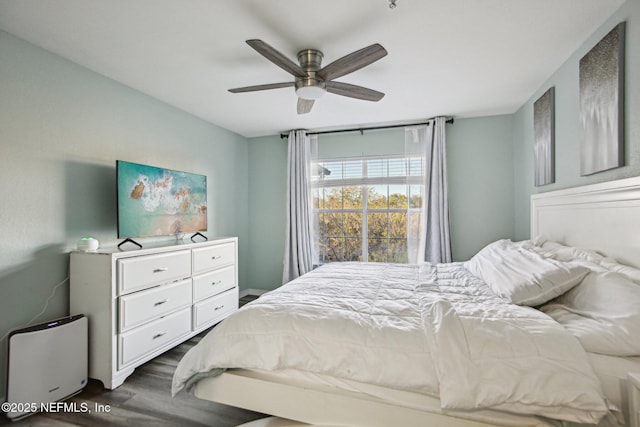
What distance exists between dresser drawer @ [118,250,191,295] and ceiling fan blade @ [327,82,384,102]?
6.64 ft

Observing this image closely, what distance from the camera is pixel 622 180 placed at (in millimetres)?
1588

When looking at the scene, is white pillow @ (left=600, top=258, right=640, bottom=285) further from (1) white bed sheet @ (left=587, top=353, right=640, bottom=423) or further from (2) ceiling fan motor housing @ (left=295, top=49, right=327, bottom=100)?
(2) ceiling fan motor housing @ (left=295, top=49, right=327, bottom=100)

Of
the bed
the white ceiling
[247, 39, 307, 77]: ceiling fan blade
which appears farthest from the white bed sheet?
[247, 39, 307, 77]: ceiling fan blade

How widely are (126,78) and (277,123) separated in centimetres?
177

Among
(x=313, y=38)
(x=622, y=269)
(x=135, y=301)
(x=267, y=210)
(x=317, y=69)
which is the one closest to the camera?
(x=622, y=269)

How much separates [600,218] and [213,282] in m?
3.34

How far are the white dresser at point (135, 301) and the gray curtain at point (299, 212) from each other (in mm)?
1395

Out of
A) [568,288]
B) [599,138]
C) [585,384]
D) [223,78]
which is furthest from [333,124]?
[585,384]

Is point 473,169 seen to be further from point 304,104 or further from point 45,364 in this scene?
point 45,364

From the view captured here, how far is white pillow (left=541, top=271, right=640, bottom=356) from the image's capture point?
1156mm

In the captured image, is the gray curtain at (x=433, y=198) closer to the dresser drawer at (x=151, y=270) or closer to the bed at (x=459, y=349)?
the bed at (x=459, y=349)

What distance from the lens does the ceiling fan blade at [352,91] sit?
2191 millimetres

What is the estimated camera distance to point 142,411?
6.00 ft

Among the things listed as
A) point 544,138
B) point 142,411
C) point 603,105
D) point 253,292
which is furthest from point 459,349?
point 253,292
